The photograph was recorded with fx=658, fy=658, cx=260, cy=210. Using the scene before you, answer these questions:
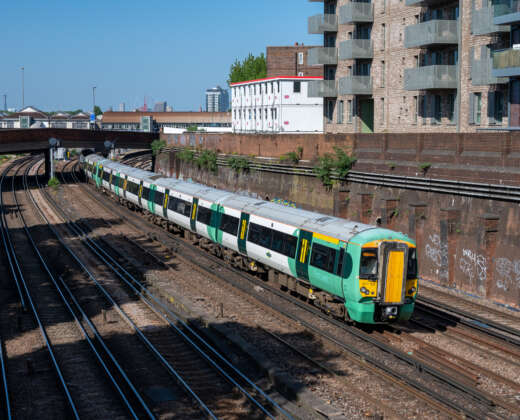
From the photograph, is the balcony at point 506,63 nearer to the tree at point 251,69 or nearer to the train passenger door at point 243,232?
the train passenger door at point 243,232

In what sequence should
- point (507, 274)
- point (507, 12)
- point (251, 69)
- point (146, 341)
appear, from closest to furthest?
point (146, 341)
point (507, 274)
point (507, 12)
point (251, 69)

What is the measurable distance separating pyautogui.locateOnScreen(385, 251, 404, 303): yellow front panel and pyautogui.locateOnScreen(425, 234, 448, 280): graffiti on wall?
7.61 metres

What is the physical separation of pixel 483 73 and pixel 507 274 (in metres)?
12.8

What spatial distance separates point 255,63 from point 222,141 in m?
75.9

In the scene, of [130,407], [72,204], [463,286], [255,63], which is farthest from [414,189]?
[255,63]

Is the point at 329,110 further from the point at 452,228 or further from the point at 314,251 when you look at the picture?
the point at 314,251

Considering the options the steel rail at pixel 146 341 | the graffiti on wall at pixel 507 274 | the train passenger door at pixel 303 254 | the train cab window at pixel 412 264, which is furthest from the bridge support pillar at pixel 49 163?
the train cab window at pixel 412 264

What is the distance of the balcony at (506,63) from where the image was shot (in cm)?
2848

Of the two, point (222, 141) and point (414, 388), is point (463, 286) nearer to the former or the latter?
point (414, 388)

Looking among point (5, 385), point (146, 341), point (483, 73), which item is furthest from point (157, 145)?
point (5, 385)

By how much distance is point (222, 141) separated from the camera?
51875 millimetres

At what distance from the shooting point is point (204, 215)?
Result: 3097 centimetres

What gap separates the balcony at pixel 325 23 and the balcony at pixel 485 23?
1802cm

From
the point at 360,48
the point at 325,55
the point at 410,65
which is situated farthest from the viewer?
the point at 325,55
